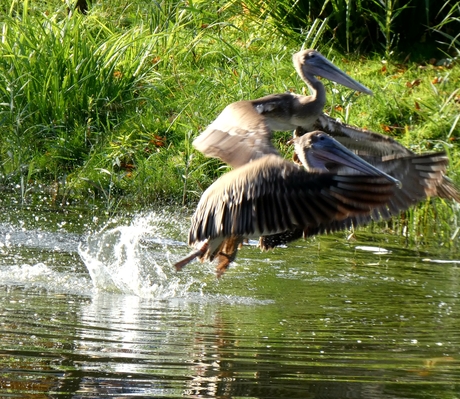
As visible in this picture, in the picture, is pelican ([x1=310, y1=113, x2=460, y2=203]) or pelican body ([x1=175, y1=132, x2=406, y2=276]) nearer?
pelican body ([x1=175, y1=132, x2=406, y2=276])

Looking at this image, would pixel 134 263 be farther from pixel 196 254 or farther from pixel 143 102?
pixel 143 102

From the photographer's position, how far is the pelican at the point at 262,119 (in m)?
6.06

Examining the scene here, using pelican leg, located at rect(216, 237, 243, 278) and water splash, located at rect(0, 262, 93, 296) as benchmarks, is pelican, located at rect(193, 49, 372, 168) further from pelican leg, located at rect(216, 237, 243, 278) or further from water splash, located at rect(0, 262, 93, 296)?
water splash, located at rect(0, 262, 93, 296)

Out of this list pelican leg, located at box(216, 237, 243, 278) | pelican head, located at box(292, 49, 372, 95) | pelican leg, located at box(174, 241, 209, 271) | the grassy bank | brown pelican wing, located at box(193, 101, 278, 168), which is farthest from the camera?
the grassy bank

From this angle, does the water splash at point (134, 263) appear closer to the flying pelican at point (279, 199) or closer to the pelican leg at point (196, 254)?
the pelican leg at point (196, 254)

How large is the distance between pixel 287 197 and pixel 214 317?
79 centimetres

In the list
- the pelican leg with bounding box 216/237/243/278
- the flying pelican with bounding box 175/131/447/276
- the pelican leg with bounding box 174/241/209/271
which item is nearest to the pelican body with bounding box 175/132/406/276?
the flying pelican with bounding box 175/131/447/276

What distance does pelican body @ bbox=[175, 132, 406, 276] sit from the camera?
5.43 meters

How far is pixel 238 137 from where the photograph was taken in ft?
20.4

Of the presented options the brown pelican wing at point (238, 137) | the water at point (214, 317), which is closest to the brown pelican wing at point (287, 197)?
the brown pelican wing at point (238, 137)

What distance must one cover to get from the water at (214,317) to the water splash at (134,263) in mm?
15

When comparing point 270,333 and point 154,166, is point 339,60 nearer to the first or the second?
point 154,166

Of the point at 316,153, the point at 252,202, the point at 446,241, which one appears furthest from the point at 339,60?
the point at 252,202

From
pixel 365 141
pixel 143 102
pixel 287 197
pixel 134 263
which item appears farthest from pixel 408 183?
pixel 143 102
